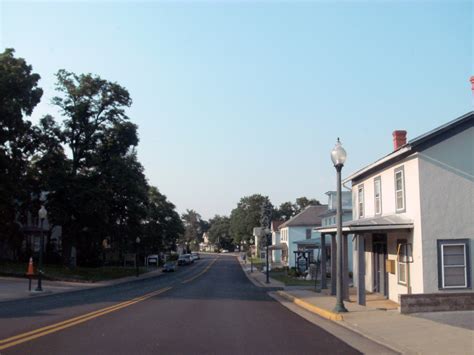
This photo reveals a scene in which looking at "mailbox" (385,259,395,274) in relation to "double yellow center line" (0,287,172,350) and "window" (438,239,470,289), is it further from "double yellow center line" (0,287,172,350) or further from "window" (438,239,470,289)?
"double yellow center line" (0,287,172,350)

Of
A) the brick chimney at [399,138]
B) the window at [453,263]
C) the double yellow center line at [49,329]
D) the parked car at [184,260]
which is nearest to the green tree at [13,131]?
the double yellow center line at [49,329]

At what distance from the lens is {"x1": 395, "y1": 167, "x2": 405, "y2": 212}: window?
19.4 m

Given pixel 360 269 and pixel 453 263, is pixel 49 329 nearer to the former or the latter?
pixel 360 269

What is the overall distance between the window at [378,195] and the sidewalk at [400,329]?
4530 mm

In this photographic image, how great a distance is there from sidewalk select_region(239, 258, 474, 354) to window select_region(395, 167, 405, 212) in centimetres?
355

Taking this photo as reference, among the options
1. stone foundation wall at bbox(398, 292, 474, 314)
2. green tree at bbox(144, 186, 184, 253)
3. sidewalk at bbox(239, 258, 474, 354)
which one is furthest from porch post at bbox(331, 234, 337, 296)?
green tree at bbox(144, 186, 184, 253)

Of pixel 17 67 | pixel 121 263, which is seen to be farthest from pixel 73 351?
pixel 121 263

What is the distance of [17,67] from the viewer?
4244 centimetres

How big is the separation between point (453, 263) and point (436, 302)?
6.73 feet

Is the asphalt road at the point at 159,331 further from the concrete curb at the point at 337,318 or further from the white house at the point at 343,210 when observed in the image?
the white house at the point at 343,210

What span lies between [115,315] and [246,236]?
438ft

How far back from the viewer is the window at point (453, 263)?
17516 mm

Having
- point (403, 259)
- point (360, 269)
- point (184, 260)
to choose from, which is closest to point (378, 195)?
point (403, 259)

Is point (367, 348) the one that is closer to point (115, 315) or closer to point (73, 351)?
point (73, 351)
